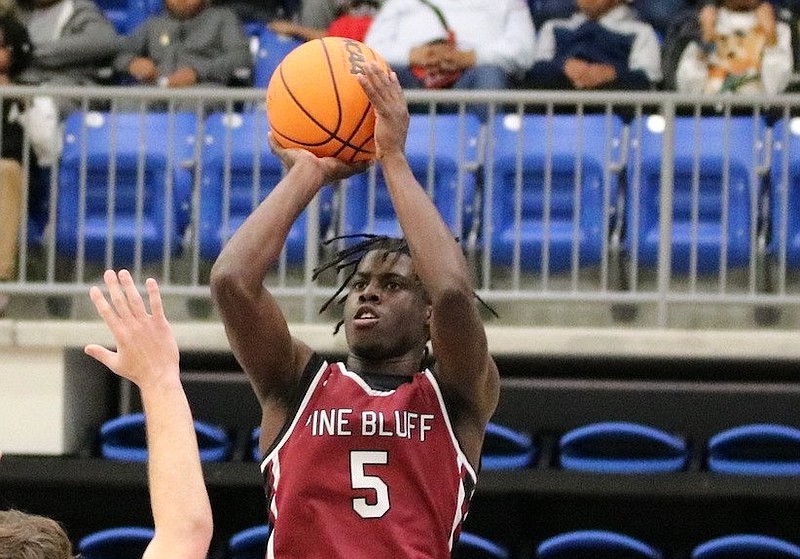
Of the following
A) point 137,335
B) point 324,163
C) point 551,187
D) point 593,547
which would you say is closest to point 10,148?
point 551,187

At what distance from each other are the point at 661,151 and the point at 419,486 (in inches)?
149

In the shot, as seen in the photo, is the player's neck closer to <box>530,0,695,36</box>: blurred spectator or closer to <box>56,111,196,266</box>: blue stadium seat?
<box>56,111,196,266</box>: blue stadium seat

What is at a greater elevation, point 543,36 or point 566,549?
point 543,36

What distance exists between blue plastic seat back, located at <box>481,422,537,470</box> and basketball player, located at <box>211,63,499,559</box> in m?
3.16

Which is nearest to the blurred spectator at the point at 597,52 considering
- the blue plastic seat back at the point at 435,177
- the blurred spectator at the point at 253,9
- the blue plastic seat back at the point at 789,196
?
the blue plastic seat back at the point at 435,177

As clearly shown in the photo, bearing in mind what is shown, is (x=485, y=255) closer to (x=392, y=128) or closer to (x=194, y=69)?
(x=194, y=69)

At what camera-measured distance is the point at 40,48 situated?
26.9ft

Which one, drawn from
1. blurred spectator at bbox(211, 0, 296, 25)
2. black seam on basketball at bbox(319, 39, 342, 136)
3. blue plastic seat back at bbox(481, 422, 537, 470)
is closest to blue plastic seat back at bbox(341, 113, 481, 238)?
blue plastic seat back at bbox(481, 422, 537, 470)

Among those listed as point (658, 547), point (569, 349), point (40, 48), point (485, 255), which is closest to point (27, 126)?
point (40, 48)

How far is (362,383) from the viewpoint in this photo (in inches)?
165

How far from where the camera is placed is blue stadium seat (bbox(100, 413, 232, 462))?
7436 mm

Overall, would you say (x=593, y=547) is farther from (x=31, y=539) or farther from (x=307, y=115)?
(x=31, y=539)

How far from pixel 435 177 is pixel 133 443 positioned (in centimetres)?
191

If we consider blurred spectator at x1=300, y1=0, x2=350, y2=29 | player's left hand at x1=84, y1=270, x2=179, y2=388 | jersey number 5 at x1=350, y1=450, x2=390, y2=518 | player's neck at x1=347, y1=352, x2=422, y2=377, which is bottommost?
jersey number 5 at x1=350, y1=450, x2=390, y2=518
